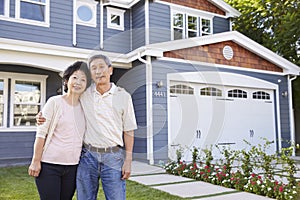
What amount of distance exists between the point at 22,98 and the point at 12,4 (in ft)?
7.50

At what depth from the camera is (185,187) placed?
4.21m

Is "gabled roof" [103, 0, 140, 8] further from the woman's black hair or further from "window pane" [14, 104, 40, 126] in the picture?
the woman's black hair

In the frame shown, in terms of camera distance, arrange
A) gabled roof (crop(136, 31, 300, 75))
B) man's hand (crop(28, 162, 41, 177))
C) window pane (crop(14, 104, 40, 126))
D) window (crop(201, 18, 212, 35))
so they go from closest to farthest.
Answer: man's hand (crop(28, 162, 41, 177))
gabled roof (crop(136, 31, 300, 75))
window pane (crop(14, 104, 40, 126))
window (crop(201, 18, 212, 35))

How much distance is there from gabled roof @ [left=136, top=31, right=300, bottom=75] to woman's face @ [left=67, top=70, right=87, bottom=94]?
401cm

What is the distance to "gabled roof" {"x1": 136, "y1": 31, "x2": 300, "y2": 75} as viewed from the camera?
6542 millimetres

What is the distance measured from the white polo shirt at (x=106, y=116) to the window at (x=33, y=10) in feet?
19.7

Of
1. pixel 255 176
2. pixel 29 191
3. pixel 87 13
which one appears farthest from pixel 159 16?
pixel 29 191

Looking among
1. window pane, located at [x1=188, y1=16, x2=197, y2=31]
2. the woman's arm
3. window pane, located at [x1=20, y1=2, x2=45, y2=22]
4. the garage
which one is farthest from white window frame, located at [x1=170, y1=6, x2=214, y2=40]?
the woman's arm

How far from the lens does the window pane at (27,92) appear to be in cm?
720

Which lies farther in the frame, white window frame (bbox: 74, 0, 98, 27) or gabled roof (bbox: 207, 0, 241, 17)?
gabled roof (bbox: 207, 0, 241, 17)

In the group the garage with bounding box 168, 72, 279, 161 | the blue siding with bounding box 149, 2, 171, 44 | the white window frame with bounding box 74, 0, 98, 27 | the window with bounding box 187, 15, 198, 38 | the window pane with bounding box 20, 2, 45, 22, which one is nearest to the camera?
the garage with bounding box 168, 72, 279, 161

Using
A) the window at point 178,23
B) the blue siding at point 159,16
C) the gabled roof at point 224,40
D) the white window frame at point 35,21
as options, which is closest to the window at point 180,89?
the gabled roof at point 224,40

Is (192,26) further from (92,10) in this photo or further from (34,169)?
(34,169)

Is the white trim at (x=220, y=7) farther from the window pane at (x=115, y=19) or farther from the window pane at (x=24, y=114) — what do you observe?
the window pane at (x=24, y=114)
